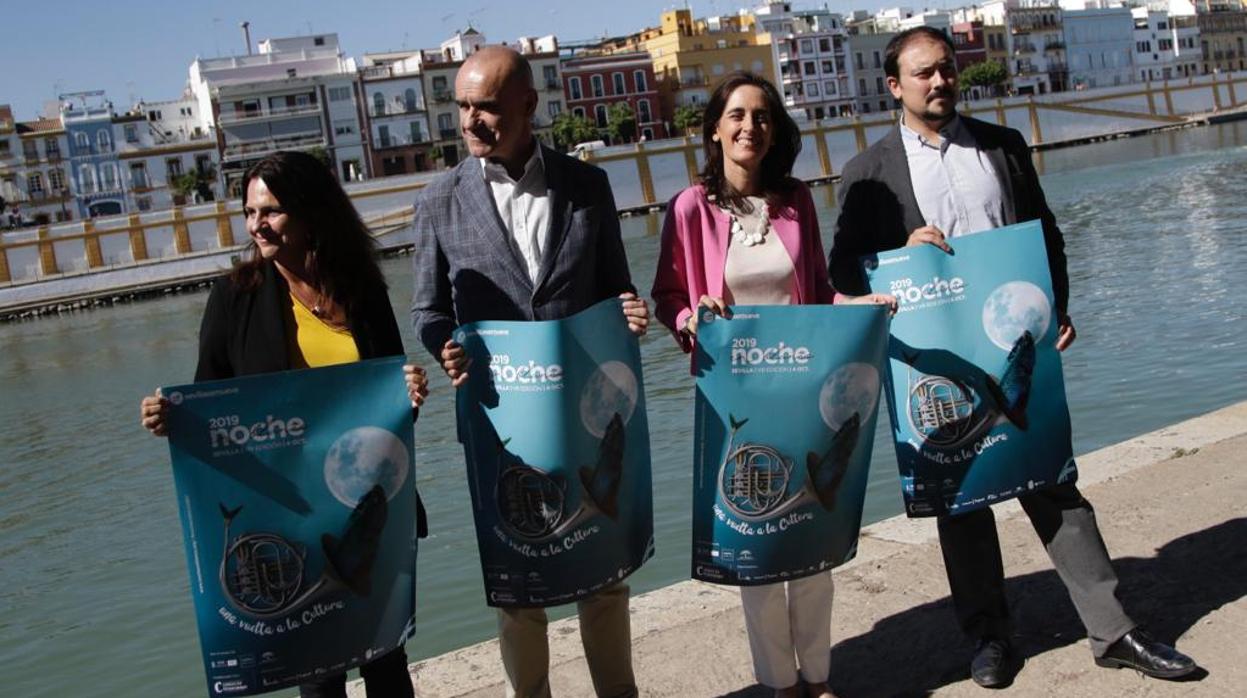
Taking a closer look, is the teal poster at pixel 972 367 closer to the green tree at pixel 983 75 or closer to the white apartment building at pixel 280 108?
the white apartment building at pixel 280 108

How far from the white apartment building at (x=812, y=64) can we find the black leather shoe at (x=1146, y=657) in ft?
249

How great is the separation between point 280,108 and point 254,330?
64056mm

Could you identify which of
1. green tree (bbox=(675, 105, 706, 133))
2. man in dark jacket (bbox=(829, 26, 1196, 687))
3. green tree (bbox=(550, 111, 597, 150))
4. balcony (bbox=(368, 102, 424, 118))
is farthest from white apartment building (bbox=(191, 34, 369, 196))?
man in dark jacket (bbox=(829, 26, 1196, 687))

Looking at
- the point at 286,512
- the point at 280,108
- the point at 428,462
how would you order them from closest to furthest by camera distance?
1. the point at 286,512
2. the point at 428,462
3. the point at 280,108

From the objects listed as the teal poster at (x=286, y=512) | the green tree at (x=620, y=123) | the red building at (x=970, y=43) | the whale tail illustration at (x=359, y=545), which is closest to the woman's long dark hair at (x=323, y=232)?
the teal poster at (x=286, y=512)

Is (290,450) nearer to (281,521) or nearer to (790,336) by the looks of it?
(281,521)

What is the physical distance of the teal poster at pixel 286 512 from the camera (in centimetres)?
277

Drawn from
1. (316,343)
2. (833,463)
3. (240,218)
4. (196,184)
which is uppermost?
(196,184)

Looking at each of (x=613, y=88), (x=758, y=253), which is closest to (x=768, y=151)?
(x=758, y=253)

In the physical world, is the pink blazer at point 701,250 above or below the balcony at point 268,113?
below

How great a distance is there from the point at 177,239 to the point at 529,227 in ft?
170

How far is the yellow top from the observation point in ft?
9.90

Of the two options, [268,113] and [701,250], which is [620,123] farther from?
[701,250]

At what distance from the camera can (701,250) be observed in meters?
3.30
